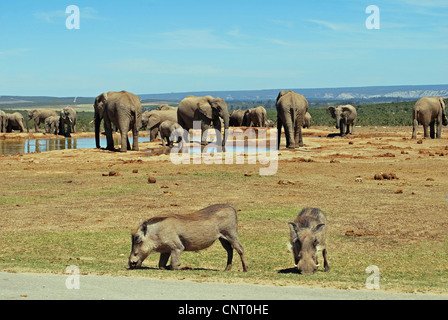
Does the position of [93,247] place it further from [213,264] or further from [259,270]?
[259,270]

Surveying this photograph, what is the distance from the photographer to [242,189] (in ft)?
65.1

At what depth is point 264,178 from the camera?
22.5 m

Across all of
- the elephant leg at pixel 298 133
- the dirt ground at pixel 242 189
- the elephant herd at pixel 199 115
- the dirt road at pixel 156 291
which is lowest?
the dirt ground at pixel 242 189

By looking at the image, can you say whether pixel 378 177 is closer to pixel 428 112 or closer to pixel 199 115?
pixel 199 115

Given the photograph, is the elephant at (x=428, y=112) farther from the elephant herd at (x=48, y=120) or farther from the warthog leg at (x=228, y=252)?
the warthog leg at (x=228, y=252)

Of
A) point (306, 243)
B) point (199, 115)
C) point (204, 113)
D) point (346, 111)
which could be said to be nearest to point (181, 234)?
point (306, 243)

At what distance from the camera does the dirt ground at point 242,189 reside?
1427cm

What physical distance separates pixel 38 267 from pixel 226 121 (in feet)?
83.0

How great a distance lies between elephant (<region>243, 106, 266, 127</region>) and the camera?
63188 mm

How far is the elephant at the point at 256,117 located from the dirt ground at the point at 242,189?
101 ft

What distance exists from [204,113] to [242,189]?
1679cm

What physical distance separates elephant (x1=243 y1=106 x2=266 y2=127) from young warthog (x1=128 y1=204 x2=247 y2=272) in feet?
173

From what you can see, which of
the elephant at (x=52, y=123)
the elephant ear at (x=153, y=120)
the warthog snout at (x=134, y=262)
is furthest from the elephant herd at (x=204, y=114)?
the warthog snout at (x=134, y=262)

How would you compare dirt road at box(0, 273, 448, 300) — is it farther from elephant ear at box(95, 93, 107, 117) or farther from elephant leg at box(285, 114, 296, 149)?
elephant ear at box(95, 93, 107, 117)
